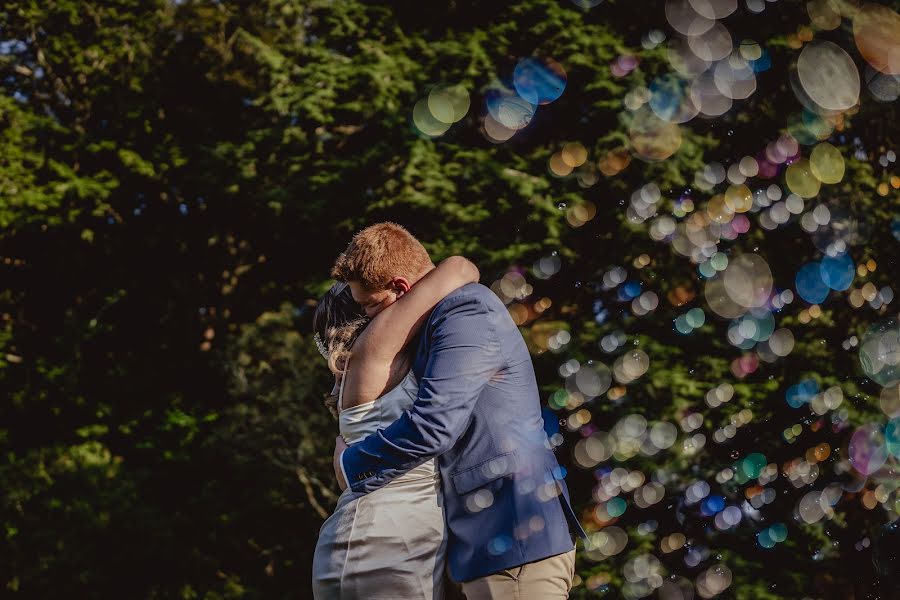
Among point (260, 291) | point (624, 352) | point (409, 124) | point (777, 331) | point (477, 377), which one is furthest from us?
point (260, 291)

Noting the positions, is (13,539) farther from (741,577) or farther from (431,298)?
(431,298)

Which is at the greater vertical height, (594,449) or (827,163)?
(827,163)

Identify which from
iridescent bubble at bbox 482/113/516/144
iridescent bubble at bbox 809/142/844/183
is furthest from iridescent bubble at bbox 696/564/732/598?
iridescent bubble at bbox 482/113/516/144

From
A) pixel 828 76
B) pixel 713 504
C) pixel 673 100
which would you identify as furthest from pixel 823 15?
pixel 713 504

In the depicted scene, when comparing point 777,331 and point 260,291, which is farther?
point 260,291

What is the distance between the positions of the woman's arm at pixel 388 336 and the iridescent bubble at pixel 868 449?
428 centimetres

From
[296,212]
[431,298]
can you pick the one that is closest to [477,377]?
[431,298]

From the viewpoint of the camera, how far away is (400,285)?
7.47ft

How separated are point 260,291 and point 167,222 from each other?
2.26 m

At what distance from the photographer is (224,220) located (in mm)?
13953

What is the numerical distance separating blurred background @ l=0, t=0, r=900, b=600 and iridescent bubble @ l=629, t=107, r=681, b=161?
0.03 m

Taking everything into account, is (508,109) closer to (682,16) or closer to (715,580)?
(682,16)

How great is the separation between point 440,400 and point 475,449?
0.67 ft

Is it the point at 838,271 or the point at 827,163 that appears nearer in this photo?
the point at 838,271
